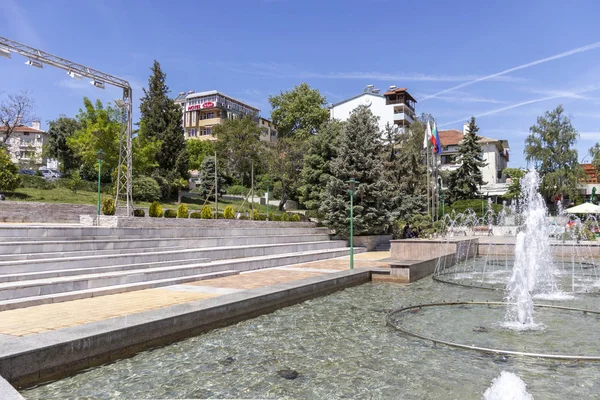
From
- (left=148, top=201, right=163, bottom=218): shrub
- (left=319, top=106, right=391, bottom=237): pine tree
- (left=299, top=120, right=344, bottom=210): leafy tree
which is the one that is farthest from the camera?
(left=299, top=120, right=344, bottom=210): leafy tree

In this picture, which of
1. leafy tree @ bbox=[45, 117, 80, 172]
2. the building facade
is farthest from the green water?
the building facade

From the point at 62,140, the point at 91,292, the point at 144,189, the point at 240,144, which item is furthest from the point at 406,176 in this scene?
the point at 62,140

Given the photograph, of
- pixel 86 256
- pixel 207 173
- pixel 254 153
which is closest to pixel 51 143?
pixel 207 173

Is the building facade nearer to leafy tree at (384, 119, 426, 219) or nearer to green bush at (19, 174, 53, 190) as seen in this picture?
leafy tree at (384, 119, 426, 219)

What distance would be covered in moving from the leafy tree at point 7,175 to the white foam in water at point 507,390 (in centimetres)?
2947

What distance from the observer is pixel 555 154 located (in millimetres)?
51562

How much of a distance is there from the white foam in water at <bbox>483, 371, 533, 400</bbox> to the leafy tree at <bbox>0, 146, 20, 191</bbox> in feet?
96.7

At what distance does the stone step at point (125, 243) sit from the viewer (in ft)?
34.8

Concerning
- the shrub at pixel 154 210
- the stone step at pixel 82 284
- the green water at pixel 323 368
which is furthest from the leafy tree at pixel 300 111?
the green water at pixel 323 368

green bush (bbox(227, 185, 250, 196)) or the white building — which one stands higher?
the white building

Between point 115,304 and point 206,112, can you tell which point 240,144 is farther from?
point 115,304

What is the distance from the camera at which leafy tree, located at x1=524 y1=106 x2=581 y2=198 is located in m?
50.4

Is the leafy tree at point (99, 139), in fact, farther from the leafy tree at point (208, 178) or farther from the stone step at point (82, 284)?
the stone step at point (82, 284)

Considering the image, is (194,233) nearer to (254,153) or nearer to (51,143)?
(254,153)
